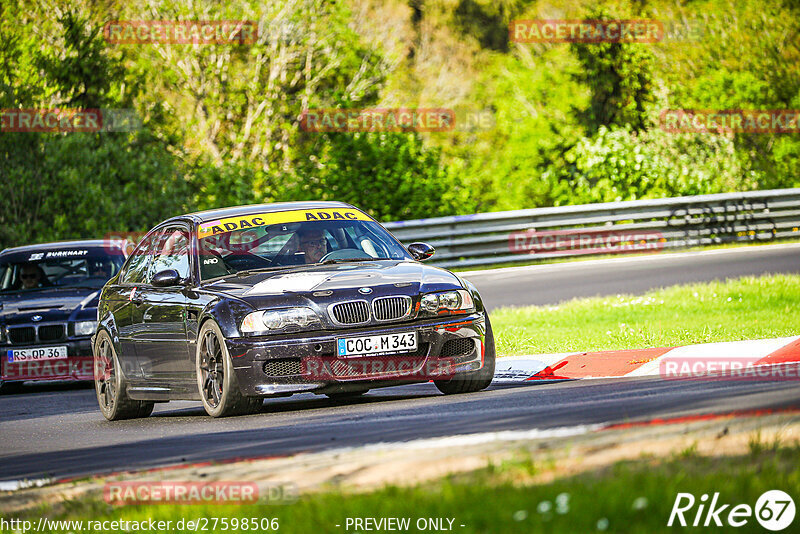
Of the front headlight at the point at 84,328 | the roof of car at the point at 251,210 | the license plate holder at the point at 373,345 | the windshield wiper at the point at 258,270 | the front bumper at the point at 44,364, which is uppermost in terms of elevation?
the roof of car at the point at 251,210

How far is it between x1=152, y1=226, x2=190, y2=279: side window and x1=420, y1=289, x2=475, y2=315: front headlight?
214 centimetres

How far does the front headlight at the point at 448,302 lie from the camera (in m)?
9.50

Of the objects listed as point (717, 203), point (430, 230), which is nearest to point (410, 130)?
point (430, 230)

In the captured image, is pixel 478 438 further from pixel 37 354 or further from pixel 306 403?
pixel 37 354

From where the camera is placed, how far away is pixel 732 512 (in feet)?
14.4

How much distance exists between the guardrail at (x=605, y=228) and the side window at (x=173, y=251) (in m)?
13.7

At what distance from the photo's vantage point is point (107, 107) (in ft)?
92.6

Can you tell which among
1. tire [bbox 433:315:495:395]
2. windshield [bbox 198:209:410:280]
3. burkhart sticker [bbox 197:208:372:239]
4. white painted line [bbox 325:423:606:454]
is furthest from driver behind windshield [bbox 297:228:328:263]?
white painted line [bbox 325:423:606:454]

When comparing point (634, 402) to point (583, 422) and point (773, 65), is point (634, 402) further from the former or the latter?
point (773, 65)

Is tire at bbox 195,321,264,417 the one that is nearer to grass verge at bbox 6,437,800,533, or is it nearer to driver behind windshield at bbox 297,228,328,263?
driver behind windshield at bbox 297,228,328,263

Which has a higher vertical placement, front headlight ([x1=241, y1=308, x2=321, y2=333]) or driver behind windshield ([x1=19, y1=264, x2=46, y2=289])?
front headlight ([x1=241, y1=308, x2=321, y2=333])

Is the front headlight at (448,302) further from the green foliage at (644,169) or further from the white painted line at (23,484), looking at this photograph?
the green foliage at (644,169)

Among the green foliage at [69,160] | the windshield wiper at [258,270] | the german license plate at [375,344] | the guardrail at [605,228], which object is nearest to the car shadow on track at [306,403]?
the german license plate at [375,344]

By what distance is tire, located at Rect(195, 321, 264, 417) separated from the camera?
30.7ft
